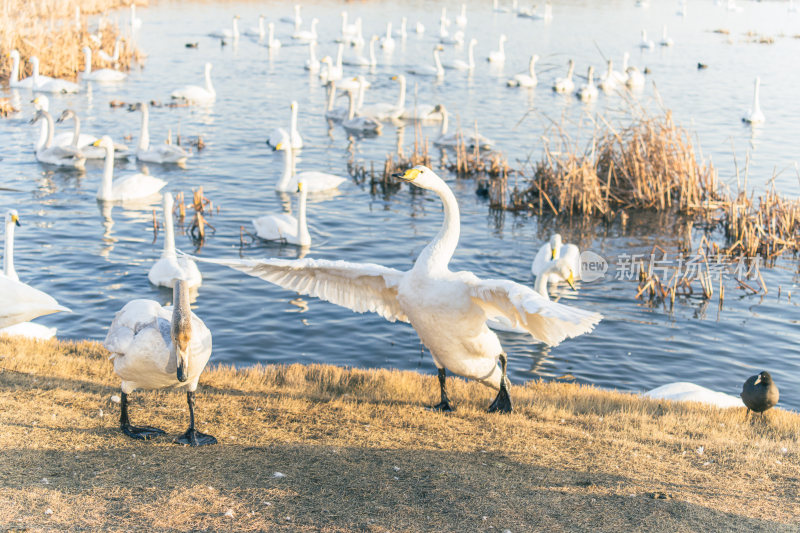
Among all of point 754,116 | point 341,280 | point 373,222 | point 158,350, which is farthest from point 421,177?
point 754,116

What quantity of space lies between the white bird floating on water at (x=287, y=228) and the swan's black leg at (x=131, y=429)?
9304 millimetres

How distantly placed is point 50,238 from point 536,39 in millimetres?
38519

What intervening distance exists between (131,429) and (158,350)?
89 cm

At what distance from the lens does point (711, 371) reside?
11.9 metres

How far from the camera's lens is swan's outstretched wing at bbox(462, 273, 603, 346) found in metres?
5.95

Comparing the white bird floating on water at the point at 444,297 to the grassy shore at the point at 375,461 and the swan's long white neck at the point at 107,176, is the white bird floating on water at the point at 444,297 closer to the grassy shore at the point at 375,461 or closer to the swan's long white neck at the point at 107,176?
the grassy shore at the point at 375,461

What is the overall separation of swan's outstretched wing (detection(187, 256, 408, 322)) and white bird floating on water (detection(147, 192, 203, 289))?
557 cm

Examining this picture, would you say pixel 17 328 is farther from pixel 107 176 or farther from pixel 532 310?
pixel 107 176

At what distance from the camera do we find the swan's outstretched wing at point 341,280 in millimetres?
7910

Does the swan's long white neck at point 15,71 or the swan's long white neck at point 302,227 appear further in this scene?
the swan's long white neck at point 15,71

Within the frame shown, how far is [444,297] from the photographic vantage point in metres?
7.09

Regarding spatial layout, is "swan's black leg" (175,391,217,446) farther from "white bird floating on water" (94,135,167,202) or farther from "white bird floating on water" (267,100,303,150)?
"white bird floating on water" (267,100,303,150)

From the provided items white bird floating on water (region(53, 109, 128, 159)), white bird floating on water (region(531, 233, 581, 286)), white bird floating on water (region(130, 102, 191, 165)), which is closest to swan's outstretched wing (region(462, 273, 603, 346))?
white bird floating on water (region(531, 233, 581, 286))

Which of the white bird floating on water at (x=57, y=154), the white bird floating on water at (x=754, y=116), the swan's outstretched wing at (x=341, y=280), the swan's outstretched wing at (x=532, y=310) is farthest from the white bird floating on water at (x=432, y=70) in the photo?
the swan's outstretched wing at (x=532, y=310)
